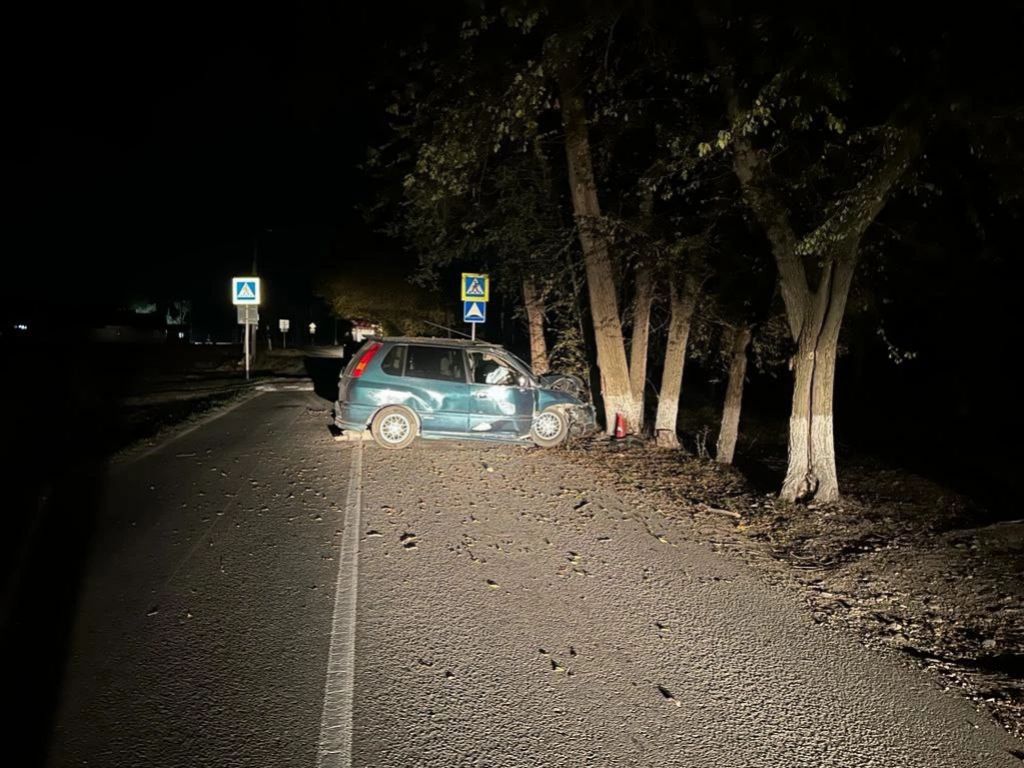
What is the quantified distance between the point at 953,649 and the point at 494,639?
10.4 ft

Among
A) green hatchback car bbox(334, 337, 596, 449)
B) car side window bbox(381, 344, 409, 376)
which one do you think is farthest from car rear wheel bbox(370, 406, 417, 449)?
car side window bbox(381, 344, 409, 376)

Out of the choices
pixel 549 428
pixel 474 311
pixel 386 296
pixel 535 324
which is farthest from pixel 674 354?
pixel 386 296

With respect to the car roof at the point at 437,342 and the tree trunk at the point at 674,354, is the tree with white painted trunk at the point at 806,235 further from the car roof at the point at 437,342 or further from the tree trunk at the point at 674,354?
the car roof at the point at 437,342

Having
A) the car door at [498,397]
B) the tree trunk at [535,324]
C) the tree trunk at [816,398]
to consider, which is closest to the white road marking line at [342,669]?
the car door at [498,397]

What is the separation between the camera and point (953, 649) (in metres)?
4.93

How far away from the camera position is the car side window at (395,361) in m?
10.9

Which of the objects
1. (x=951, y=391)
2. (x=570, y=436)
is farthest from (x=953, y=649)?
(x=951, y=391)

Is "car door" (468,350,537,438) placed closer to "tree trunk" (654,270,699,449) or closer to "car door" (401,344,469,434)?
"car door" (401,344,469,434)

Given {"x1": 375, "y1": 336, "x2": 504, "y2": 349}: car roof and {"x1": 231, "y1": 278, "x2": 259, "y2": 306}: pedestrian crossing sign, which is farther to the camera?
{"x1": 231, "y1": 278, "x2": 259, "y2": 306}: pedestrian crossing sign

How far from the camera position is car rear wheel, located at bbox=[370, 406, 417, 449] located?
10906 mm

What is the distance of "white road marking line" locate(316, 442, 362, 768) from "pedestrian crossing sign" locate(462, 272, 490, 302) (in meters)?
8.97

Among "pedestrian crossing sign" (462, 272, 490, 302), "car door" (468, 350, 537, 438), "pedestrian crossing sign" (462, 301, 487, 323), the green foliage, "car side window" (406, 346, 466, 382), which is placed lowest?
"car door" (468, 350, 537, 438)

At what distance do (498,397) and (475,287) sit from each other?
15.5 feet

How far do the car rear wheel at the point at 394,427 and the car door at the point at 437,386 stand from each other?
19cm
